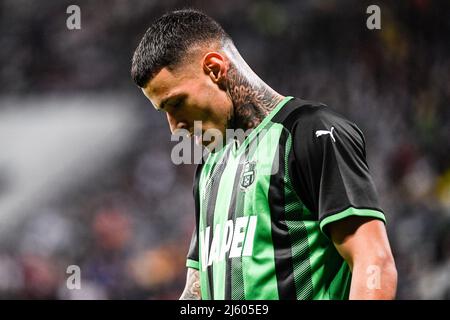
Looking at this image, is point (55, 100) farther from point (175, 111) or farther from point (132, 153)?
point (175, 111)

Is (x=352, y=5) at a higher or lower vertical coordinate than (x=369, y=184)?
higher

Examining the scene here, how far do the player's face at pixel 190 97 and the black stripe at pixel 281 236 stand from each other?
0.27 metres

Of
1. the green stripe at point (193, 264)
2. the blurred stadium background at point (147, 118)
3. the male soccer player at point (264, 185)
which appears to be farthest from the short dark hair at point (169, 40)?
the blurred stadium background at point (147, 118)

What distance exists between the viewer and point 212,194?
79.4 inches

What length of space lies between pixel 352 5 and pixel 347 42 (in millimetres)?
292

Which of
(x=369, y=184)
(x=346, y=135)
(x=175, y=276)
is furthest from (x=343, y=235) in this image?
(x=175, y=276)

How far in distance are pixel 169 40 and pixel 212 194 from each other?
45cm

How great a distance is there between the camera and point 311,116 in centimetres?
172

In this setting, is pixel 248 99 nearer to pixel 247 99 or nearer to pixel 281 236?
pixel 247 99

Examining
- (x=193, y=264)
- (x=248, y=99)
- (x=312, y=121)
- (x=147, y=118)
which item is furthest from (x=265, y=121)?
(x=147, y=118)

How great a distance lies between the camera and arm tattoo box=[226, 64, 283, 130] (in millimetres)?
1929

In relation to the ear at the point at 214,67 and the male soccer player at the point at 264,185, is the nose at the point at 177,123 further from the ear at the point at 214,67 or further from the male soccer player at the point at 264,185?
the ear at the point at 214,67

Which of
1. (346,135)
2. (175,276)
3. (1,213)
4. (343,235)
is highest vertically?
(346,135)

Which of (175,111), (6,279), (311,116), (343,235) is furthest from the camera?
(6,279)
